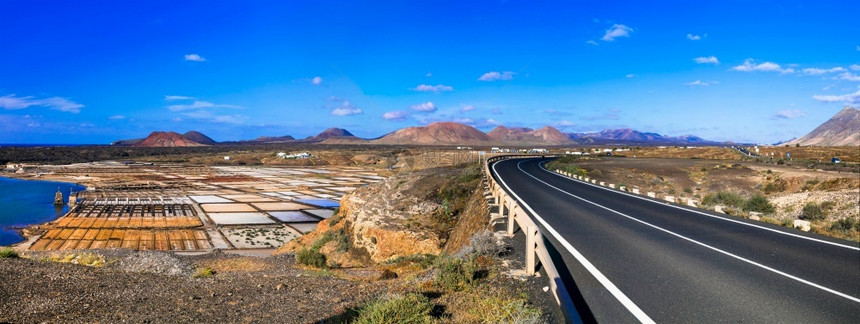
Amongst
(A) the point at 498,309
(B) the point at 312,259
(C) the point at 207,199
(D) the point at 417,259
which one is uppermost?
(A) the point at 498,309

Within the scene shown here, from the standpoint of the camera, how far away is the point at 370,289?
9.82 meters

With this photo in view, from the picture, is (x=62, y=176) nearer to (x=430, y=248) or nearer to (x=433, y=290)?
(x=430, y=248)

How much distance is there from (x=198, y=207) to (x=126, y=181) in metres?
39.8

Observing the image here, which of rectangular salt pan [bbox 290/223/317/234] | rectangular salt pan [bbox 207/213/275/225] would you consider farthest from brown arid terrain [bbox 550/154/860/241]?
rectangular salt pan [bbox 207/213/275/225]

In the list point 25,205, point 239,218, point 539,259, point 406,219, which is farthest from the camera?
point 25,205

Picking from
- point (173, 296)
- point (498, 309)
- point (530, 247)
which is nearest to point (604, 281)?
point (530, 247)

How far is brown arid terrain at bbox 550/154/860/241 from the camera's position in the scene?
18.6 metres

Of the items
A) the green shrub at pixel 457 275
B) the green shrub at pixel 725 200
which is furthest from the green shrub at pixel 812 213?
the green shrub at pixel 457 275

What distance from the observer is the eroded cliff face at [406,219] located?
20.6 metres

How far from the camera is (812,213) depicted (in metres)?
19.8

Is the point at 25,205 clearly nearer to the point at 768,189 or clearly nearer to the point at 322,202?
the point at 322,202

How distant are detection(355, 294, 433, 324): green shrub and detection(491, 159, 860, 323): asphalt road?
6.56 ft

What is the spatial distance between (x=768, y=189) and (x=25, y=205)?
79.1 meters

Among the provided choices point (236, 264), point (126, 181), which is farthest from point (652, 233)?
point (126, 181)
